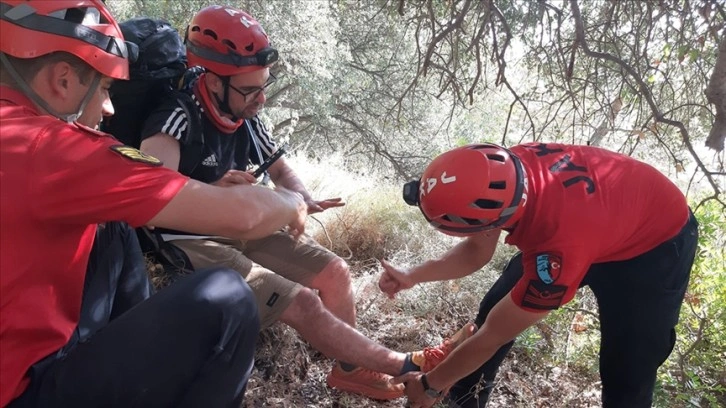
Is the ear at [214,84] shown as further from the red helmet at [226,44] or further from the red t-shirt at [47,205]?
the red t-shirt at [47,205]

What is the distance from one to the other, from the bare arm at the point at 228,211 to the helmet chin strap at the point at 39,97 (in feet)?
1.43

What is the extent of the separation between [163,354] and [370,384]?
1479 mm

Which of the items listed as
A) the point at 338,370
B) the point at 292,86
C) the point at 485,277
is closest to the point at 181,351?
the point at 338,370

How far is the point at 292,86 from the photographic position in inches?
449

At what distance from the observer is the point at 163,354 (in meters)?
1.80

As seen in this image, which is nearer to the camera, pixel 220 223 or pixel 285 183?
pixel 220 223

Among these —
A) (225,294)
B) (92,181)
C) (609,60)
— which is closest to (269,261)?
(225,294)

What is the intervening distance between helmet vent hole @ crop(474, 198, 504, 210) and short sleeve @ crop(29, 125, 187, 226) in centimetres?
103

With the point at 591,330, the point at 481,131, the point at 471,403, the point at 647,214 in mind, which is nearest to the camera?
the point at 647,214

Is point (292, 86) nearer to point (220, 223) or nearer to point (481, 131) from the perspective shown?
point (481, 131)

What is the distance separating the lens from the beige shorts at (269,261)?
2906 millimetres

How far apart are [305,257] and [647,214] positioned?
1.73 m

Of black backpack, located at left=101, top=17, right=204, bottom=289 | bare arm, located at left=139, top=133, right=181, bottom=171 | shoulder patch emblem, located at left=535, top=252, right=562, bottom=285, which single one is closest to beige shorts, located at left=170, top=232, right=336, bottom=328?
black backpack, located at left=101, top=17, right=204, bottom=289

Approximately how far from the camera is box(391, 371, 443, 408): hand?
271cm
